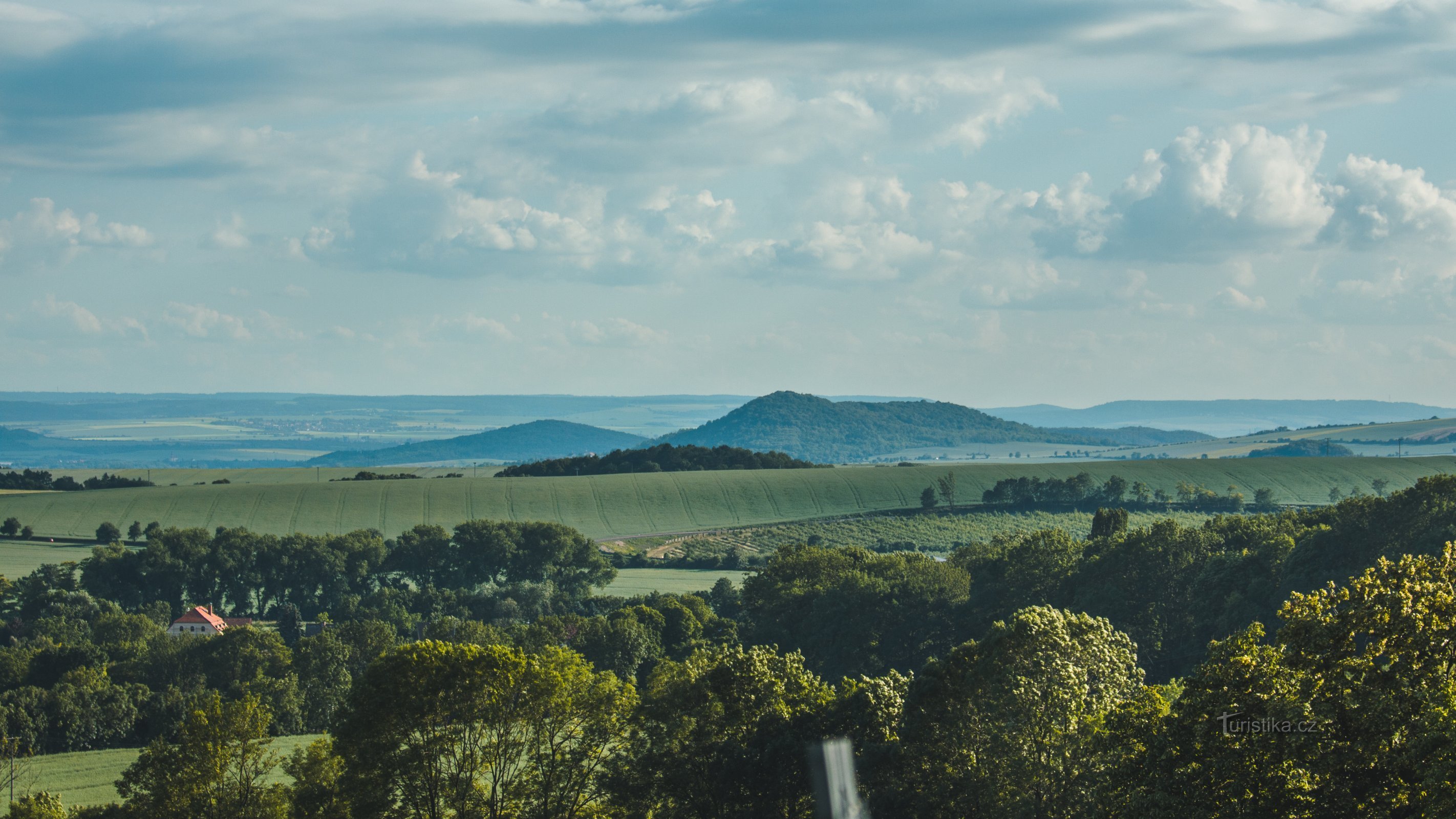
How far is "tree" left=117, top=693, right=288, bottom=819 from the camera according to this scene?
41.9 meters

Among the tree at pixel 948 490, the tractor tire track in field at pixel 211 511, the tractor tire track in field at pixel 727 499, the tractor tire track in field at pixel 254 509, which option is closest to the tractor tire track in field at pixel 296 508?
the tractor tire track in field at pixel 254 509

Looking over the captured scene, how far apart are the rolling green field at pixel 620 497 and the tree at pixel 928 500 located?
2281 mm

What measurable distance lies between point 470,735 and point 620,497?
141 metres

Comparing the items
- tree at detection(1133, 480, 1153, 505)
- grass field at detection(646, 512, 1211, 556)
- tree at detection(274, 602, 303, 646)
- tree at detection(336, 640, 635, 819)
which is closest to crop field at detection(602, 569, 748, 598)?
grass field at detection(646, 512, 1211, 556)

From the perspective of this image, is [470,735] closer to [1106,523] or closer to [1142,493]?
[1106,523]

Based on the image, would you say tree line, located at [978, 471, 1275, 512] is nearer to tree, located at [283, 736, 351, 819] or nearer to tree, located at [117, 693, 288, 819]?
tree, located at [283, 736, 351, 819]

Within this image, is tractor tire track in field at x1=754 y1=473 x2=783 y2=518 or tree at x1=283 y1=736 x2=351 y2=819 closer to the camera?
tree at x1=283 y1=736 x2=351 y2=819

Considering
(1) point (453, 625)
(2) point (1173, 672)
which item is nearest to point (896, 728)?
(2) point (1173, 672)

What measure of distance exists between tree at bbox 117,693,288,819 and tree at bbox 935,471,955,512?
13489cm

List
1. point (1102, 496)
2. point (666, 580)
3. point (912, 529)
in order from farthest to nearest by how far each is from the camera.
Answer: point (1102, 496)
point (912, 529)
point (666, 580)

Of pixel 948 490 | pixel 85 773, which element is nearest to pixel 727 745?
pixel 85 773

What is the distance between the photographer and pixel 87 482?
19675cm

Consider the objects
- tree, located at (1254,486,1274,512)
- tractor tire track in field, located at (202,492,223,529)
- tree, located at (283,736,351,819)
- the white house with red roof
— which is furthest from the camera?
tree, located at (1254,486,1274,512)

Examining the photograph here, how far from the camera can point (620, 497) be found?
18175 centimetres
